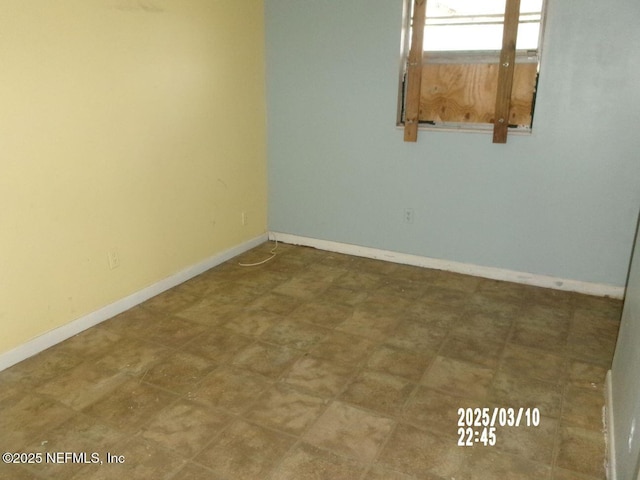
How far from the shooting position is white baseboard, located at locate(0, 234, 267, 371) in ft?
8.51

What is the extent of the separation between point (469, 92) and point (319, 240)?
1.74 metres

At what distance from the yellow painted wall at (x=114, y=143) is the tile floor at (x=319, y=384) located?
13.0 inches

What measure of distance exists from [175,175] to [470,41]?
2.29 metres

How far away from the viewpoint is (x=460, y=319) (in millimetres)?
3150

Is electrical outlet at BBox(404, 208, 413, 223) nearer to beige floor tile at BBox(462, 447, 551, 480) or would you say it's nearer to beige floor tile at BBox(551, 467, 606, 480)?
beige floor tile at BBox(462, 447, 551, 480)

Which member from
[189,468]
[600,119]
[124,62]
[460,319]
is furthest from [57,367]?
[600,119]

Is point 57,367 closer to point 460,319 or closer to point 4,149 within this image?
point 4,149

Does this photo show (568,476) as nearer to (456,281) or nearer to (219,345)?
(219,345)

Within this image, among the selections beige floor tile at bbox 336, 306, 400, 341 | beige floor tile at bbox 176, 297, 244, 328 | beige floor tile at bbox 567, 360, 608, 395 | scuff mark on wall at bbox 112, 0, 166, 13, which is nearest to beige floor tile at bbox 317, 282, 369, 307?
beige floor tile at bbox 336, 306, 400, 341

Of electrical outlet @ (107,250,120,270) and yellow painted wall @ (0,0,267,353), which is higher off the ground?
yellow painted wall @ (0,0,267,353)

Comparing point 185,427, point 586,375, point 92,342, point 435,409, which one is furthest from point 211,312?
point 586,375

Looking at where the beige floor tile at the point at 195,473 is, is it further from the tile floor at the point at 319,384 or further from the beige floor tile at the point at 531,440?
the beige floor tile at the point at 531,440

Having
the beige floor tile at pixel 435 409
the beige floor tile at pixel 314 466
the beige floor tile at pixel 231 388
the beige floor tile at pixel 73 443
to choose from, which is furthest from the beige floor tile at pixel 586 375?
the beige floor tile at pixel 73 443
